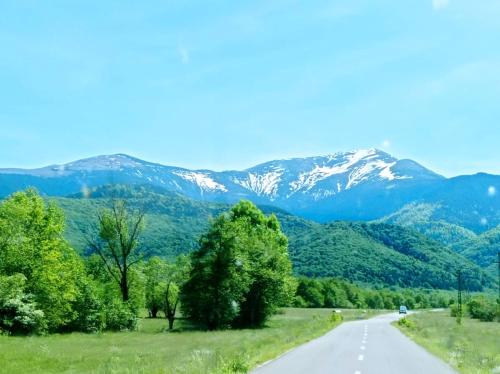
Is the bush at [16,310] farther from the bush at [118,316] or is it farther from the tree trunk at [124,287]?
the tree trunk at [124,287]

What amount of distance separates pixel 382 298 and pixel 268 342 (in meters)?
152

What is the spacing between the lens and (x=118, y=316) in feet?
178

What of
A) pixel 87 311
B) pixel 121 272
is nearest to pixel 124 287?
pixel 121 272

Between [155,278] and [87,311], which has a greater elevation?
[155,278]

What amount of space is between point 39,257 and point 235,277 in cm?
1889

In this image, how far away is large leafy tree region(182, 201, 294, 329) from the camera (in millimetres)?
57062

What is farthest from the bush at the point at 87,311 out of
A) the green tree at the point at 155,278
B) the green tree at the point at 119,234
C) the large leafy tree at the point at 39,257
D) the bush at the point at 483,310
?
the bush at the point at 483,310

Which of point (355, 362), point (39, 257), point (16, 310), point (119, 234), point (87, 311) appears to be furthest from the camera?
point (119, 234)

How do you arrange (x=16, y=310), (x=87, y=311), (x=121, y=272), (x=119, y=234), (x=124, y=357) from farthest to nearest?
(x=121, y=272)
(x=119, y=234)
(x=87, y=311)
(x=16, y=310)
(x=124, y=357)

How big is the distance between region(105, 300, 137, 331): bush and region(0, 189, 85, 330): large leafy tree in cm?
399

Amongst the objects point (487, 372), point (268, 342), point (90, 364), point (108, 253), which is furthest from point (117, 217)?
point (487, 372)

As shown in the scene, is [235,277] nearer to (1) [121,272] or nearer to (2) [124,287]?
(2) [124,287]

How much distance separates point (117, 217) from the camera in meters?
54.9

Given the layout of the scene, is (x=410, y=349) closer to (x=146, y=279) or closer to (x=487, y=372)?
(x=487, y=372)
